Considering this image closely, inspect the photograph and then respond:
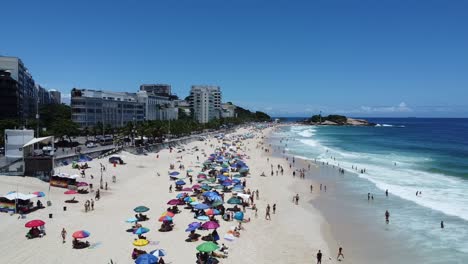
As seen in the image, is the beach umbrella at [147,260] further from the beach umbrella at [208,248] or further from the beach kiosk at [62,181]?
the beach kiosk at [62,181]

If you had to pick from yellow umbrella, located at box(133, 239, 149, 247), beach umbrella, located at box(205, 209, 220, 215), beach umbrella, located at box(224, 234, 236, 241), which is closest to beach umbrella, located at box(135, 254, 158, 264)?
yellow umbrella, located at box(133, 239, 149, 247)

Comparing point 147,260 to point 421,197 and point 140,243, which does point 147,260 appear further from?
point 421,197

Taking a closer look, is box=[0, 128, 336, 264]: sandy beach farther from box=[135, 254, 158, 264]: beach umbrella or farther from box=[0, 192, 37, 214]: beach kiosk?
box=[135, 254, 158, 264]: beach umbrella

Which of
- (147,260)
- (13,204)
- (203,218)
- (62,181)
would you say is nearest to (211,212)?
(203,218)

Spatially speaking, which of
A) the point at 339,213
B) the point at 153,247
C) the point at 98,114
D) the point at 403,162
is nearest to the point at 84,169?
the point at 153,247

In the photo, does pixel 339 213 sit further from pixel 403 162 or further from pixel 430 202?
pixel 403 162

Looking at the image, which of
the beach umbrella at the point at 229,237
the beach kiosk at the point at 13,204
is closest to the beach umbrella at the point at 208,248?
the beach umbrella at the point at 229,237

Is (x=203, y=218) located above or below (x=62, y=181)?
below

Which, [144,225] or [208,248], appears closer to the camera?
[208,248]

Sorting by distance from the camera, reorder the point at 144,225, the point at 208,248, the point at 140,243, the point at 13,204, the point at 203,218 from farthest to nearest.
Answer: the point at 13,204
the point at 144,225
the point at 203,218
the point at 140,243
the point at 208,248
